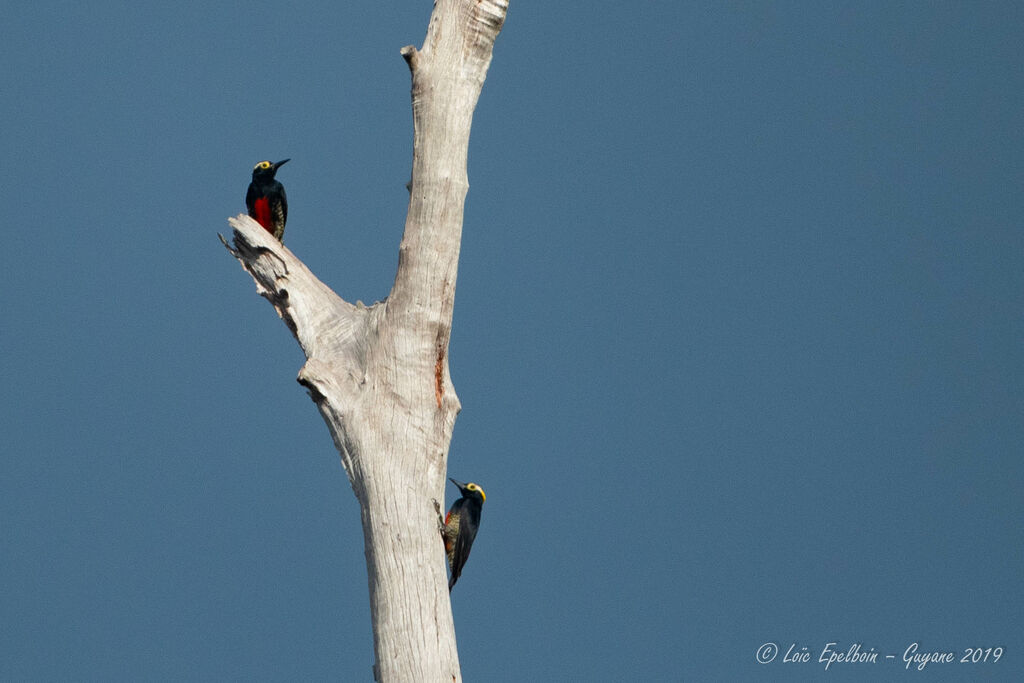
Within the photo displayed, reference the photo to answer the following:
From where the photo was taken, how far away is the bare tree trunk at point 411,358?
3.98 metres

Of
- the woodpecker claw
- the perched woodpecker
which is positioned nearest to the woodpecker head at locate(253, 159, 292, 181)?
the perched woodpecker

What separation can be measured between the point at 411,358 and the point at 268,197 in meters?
2.37

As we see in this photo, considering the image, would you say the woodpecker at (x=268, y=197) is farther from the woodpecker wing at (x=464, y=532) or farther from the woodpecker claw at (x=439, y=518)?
the woodpecker claw at (x=439, y=518)

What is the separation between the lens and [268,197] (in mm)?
6160

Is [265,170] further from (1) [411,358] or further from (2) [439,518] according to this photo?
(2) [439,518]

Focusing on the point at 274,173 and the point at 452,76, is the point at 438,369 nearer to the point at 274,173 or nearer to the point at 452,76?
the point at 452,76

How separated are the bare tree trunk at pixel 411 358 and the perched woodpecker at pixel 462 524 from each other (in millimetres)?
968

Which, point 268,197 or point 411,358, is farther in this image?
point 268,197

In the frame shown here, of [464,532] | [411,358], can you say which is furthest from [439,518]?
[464,532]

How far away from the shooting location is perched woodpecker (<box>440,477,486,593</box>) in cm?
533

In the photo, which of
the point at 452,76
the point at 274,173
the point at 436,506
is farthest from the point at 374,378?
the point at 274,173

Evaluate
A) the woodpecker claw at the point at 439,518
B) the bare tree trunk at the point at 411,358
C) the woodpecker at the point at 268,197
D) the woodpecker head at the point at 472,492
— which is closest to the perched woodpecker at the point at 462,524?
the woodpecker head at the point at 472,492

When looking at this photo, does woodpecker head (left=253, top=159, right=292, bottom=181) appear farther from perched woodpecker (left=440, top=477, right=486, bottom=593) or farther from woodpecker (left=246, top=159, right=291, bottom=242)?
perched woodpecker (left=440, top=477, right=486, bottom=593)

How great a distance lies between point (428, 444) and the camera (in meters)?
4.16
